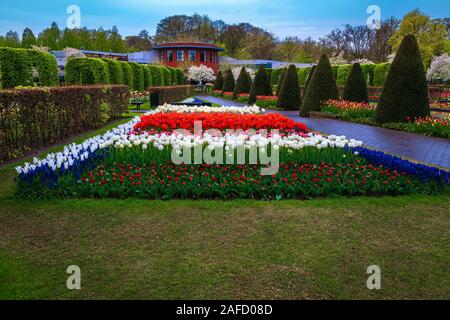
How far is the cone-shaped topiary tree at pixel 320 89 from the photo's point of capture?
1838cm

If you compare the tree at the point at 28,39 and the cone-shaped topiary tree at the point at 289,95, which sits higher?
the tree at the point at 28,39

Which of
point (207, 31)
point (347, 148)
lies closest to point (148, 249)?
point (347, 148)

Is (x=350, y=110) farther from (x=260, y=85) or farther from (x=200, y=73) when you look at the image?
(x=200, y=73)

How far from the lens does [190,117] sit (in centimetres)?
1091

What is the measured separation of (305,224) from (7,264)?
3.10m

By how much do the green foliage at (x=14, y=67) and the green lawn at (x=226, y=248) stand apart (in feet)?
38.2

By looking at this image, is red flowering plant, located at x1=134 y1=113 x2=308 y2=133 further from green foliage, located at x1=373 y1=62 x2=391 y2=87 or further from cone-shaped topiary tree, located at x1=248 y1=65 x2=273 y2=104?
green foliage, located at x1=373 y1=62 x2=391 y2=87

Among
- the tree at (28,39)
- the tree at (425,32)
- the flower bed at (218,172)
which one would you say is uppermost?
the tree at (28,39)

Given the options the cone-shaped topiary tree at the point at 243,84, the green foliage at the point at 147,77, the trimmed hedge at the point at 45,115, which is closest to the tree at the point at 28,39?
the green foliage at the point at 147,77

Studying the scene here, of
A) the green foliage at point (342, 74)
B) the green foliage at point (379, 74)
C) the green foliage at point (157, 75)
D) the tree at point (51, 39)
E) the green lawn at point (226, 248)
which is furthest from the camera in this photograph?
the tree at point (51, 39)

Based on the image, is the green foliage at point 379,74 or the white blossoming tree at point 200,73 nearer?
the green foliage at point 379,74

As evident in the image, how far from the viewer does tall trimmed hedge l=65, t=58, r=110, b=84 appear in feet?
62.2

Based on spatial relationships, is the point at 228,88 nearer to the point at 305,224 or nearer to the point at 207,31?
the point at 305,224

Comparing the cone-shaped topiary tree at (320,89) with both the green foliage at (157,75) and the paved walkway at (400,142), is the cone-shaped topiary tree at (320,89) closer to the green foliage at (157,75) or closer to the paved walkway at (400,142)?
the paved walkway at (400,142)
